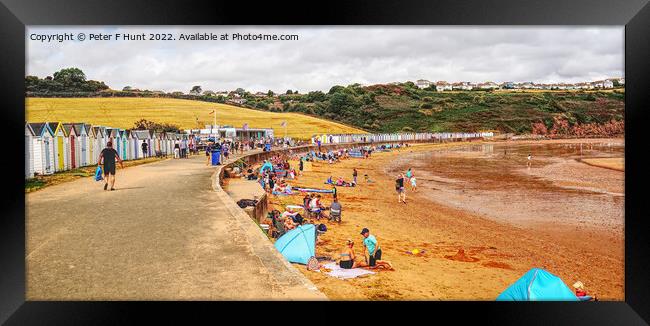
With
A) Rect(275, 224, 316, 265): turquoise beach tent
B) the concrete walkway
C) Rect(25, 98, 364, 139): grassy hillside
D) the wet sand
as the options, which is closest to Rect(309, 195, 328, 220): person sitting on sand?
the wet sand

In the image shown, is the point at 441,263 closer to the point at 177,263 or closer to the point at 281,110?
the point at 177,263

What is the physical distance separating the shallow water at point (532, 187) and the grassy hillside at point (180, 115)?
47.6 ft

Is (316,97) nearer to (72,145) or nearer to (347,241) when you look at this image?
(72,145)

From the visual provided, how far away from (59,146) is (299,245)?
1202 centimetres

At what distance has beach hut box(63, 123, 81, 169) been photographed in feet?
56.4

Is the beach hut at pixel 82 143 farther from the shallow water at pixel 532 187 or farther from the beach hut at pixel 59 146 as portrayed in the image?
the shallow water at pixel 532 187

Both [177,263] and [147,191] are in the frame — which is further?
[147,191]

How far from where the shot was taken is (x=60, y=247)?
6.56 metres

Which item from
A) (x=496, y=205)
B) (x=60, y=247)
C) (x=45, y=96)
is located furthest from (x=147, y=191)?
(x=496, y=205)

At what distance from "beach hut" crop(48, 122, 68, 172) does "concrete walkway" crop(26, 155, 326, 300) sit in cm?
683

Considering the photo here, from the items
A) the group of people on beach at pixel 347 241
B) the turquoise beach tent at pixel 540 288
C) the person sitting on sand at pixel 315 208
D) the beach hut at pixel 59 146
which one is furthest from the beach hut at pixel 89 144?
the turquoise beach tent at pixel 540 288

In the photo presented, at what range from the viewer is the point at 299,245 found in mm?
8844

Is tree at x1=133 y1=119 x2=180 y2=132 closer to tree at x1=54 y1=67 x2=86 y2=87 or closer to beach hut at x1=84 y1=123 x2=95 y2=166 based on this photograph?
tree at x1=54 y1=67 x2=86 y2=87
